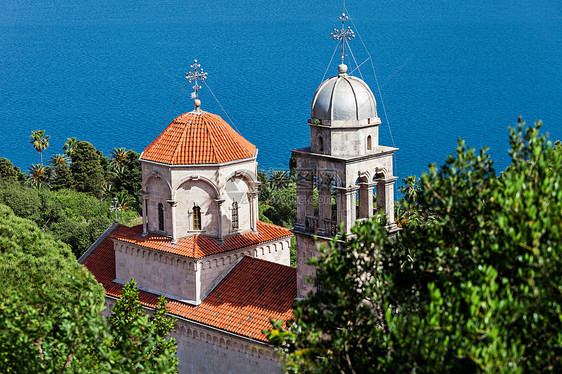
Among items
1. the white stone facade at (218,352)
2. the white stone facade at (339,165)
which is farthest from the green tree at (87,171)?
the white stone facade at (339,165)

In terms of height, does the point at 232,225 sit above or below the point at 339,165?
below

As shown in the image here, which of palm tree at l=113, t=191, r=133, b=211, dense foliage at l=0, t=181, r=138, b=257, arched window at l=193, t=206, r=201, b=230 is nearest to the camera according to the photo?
arched window at l=193, t=206, r=201, b=230

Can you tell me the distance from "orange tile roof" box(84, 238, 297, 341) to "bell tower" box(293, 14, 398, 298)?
47.8 inches

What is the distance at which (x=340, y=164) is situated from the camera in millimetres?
25859

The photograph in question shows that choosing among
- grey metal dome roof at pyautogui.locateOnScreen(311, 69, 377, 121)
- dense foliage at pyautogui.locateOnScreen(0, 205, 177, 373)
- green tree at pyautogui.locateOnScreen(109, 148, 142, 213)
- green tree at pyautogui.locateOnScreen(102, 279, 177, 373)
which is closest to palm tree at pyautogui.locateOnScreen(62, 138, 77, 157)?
green tree at pyautogui.locateOnScreen(109, 148, 142, 213)

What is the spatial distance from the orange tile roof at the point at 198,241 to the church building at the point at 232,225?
0.14 ft

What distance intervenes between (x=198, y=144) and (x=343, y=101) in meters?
6.95

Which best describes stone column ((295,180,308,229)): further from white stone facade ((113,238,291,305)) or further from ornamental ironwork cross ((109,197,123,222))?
ornamental ironwork cross ((109,197,123,222))

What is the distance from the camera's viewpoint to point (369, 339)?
55.2ft

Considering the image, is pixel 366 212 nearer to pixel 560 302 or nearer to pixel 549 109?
pixel 560 302

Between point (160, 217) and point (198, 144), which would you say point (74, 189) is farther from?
point (198, 144)

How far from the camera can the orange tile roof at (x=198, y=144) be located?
29969 millimetres

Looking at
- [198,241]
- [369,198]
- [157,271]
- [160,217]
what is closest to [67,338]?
[198,241]

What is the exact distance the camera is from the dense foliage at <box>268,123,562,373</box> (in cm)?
1412
